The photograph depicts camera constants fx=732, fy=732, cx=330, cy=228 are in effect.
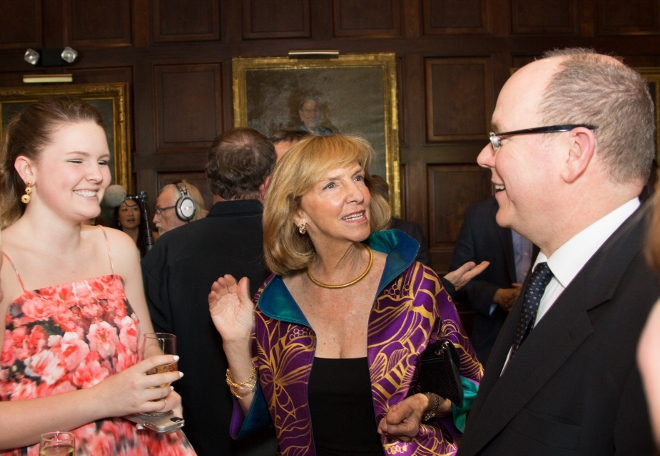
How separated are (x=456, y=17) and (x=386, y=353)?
18.2ft

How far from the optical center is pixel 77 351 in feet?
7.02

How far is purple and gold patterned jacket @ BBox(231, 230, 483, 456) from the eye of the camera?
2.41 m

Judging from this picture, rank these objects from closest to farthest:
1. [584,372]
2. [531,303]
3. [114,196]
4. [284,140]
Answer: [584,372] → [531,303] → [284,140] → [114,196]

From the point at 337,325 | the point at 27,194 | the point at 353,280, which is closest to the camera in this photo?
the point at 27,194

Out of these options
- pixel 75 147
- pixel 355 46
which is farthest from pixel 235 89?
pixel 75 147

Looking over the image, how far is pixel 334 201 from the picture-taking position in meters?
2.67

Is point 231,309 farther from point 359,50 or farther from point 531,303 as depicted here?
point 359,50

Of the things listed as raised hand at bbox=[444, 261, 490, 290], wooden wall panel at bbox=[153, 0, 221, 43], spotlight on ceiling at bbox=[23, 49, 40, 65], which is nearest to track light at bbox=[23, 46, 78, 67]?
spotlight on ceiling at bbox=[23, 49, 40, 65]

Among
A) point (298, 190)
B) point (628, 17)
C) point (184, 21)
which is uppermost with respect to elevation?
point (184, 21)

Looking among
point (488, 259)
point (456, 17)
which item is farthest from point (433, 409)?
point (456, 17)

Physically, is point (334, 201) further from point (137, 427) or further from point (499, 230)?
point (499, 230)

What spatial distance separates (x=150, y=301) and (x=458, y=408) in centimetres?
140

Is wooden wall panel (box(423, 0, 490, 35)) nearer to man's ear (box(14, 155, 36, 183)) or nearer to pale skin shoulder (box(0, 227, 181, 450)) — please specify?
man's ear (box(14, 155, 36, 183))

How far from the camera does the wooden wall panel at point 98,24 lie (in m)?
7.34
